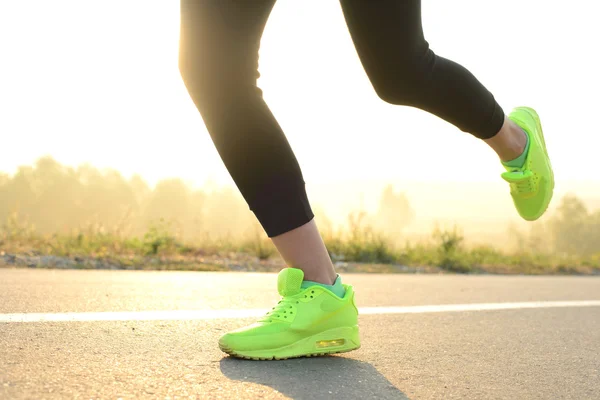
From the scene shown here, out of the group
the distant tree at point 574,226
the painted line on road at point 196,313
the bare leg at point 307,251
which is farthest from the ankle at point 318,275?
the distant tree at point 574,226

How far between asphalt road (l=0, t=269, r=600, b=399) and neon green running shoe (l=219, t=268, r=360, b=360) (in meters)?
0.05

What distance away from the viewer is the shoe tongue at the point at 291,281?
1.98 m

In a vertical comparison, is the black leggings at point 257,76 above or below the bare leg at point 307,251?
above

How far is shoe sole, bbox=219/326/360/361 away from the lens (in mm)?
1889

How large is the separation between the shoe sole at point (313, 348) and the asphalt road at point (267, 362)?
0.10 feet

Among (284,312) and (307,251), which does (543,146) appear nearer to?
(307,251)

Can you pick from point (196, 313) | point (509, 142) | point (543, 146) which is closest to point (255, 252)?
point (196, 313)

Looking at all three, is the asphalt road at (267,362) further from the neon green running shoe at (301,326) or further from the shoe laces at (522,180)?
the shoe laces at (522,180)

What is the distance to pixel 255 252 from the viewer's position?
6.77 metres

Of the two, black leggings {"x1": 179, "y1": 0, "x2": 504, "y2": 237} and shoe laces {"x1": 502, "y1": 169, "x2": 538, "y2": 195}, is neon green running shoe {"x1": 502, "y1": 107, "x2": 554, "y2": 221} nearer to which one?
shoe laces {"x1": 502, "y1": 169, "x2": 538, "y2": 195}

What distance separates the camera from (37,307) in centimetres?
249

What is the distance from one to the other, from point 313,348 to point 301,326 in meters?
0.09

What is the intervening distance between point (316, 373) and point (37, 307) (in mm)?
1328

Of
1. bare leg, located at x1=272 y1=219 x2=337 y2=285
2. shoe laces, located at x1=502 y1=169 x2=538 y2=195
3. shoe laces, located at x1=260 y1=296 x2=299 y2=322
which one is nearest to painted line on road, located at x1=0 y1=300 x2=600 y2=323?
shoe laces, located at x1=260 y1=296 x2=299 y2=322
